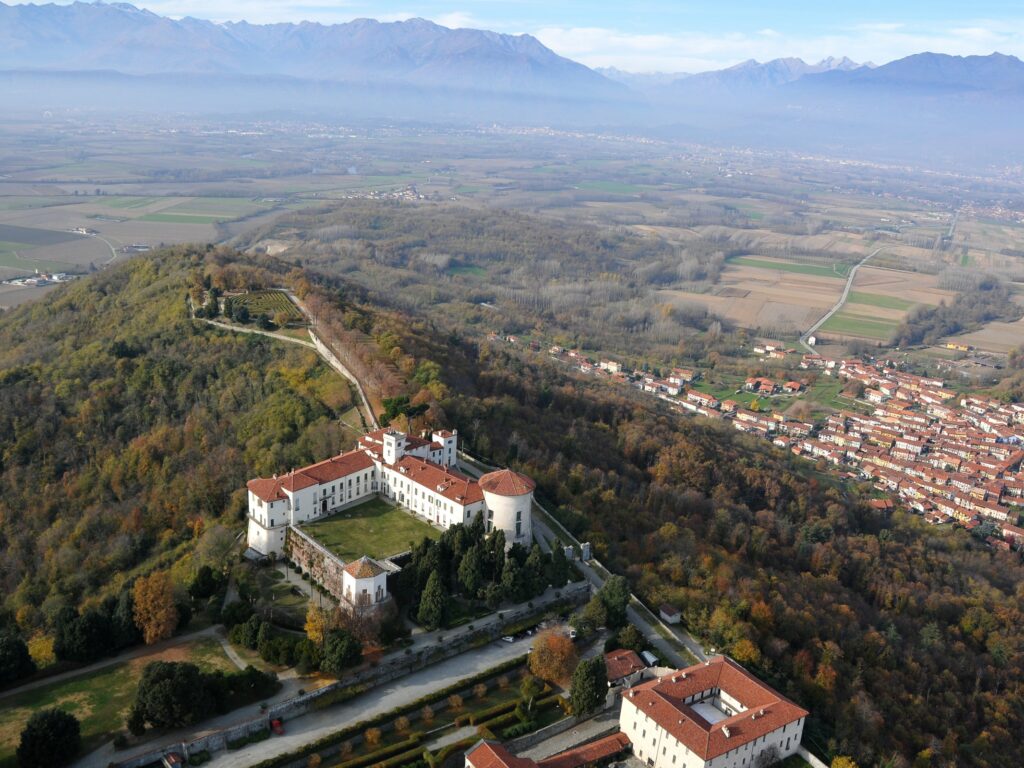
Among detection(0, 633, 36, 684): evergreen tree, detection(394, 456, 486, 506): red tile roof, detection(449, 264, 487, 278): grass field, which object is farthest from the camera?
detection(449, 264, 487, 278): grass field

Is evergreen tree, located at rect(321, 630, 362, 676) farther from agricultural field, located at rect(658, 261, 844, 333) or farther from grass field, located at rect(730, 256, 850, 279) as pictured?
grass field, located at rect(730, 256, 850, 279)

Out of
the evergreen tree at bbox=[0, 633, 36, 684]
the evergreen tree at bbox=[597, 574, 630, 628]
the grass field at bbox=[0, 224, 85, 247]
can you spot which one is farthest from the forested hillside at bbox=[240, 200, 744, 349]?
the evergreen tree at bbox=[0, 633, 36, 684]

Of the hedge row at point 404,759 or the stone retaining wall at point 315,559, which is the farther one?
the stone retaining wall at point 315,559

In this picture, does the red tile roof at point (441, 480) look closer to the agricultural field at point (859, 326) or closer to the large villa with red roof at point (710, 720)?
the large villa with red roof at point (710, 720)

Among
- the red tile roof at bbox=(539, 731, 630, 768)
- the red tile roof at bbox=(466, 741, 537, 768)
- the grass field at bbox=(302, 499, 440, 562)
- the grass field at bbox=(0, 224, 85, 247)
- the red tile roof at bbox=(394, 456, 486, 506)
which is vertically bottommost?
the grass field at bbox=(0, 224, 85, 247)

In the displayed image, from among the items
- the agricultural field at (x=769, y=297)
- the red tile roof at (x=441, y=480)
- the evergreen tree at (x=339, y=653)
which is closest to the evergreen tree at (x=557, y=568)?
the red tile roof at (x=441, y=480)

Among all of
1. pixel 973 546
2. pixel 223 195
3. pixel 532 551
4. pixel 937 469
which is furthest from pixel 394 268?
pixel 532 551

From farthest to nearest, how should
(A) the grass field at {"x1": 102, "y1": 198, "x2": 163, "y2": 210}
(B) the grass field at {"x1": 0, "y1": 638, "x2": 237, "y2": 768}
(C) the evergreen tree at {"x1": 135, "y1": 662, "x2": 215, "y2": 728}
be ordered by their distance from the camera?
(A) the grass field at {"x1": 102, "y1": 198, "x2": 163, "y2": 210} → (B) the grass field at {"x1": 0, "y1": 638, "x2": 237, "y2": 768} → (C) the evergreen tree at {"x1": 135, "y1": 662, "x2": 215, "y2": 728}
